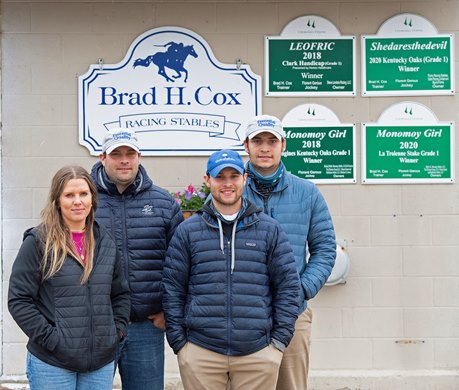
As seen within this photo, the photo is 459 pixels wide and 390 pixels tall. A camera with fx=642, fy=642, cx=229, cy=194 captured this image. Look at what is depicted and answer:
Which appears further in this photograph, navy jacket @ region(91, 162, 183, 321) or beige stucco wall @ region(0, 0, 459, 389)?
beige stucco wall @ region(0, 0, 459, 389)

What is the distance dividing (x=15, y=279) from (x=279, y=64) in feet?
9.50

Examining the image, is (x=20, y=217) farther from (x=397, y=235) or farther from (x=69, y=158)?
(x=397, y=235)

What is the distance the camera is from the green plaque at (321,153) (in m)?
4.96

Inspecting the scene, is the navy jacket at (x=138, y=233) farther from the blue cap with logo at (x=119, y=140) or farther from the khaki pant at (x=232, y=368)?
the khaki pant at (x=232, y=368)

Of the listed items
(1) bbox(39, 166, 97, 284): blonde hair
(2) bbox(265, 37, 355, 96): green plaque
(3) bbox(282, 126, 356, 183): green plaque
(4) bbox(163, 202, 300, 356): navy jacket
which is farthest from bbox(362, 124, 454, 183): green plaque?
(1) bbox(39, 166, 97, 284): blonde hair

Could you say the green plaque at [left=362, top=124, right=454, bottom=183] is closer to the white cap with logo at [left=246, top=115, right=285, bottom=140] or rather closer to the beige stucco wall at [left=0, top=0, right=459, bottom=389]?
the beige stucco wall at [left=0, top=0, right=459, bottom=389]

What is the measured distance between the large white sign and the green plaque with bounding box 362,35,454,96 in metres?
0.89

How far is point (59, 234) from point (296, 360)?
1.43 m

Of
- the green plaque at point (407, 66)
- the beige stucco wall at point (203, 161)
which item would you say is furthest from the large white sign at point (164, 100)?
the green plaque at point (407, 66)

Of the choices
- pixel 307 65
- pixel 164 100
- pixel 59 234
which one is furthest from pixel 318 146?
pixel 59 234

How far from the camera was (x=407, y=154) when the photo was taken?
497 cm

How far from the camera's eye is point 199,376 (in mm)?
3080

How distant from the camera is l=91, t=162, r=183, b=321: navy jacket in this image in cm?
329

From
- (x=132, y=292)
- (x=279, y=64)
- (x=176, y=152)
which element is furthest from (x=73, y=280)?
(x=279, y=64)
